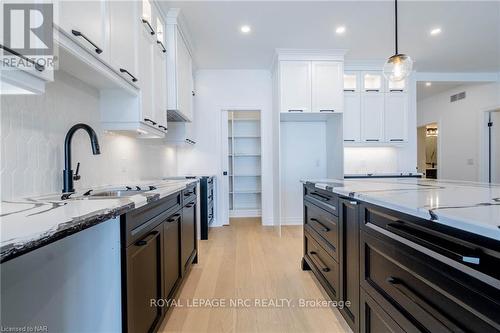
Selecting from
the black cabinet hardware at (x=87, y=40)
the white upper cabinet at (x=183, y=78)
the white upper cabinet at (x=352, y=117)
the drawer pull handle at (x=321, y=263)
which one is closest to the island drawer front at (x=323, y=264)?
the drawer pull handle at (x=321, y=263)

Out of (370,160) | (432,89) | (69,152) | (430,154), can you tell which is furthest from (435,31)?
(430,154)

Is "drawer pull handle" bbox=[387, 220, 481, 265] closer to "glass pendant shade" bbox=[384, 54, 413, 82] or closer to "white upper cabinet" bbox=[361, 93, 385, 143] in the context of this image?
"glass pendant shade" bbox=[384, 54, 413, 82]

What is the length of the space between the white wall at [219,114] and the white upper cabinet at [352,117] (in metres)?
1.33

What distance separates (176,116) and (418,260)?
297cm

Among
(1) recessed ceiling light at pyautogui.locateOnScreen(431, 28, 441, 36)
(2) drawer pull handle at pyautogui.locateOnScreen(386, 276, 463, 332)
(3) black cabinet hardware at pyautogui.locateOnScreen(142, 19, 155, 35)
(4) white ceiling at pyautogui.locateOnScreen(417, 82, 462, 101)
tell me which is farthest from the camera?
(4) white ceiling at pyautogui.locateOnScreen(417, 82, 462, 101)

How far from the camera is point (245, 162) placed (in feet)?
17.8

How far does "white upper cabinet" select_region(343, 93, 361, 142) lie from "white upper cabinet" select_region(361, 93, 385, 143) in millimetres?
70

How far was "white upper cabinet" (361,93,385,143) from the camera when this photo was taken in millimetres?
4375

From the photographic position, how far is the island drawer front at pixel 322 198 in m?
1.74

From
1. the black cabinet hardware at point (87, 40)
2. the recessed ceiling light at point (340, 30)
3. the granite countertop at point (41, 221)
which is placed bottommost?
the granite countertop at point (41, 221)

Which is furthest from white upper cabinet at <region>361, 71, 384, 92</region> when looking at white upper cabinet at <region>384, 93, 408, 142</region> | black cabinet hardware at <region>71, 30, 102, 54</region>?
black cabinet hardware at <region>71, 30, 102, 54</region>

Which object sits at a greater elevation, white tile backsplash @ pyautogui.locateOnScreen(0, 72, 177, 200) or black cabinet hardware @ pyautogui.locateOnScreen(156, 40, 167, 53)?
black cabinet hardware @ pyautogui.locateOnScreen(156, 40, 167, 53)

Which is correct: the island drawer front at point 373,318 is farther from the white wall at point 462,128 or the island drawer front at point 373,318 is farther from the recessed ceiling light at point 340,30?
the white wall at point 462,128

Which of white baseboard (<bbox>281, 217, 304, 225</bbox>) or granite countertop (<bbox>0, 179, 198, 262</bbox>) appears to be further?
white baseboard (<bbox>281, 217, 304, 225</bbox>)
